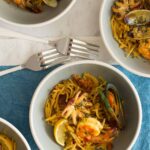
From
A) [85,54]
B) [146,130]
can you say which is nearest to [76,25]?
[85,54]

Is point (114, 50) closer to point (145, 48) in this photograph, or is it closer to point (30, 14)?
point (145, 48)

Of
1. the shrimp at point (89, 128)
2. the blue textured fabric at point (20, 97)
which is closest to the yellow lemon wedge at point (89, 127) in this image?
the shrimp at point (89, 128)

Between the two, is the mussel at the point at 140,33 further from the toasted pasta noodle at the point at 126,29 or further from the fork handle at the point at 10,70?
the fork handle at the point at 10,70

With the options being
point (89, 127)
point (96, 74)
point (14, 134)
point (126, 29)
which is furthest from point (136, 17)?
point (14, 134)

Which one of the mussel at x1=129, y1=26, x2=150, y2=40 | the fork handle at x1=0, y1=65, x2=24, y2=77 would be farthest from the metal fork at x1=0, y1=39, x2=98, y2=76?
the mussel at x1=129, y1=26, x2=150, y2=40

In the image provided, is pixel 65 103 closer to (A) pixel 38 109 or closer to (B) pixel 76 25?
(A) pixel 38 109

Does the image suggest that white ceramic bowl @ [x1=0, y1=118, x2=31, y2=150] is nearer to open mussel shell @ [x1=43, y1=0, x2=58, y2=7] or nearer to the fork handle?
the fork handle
